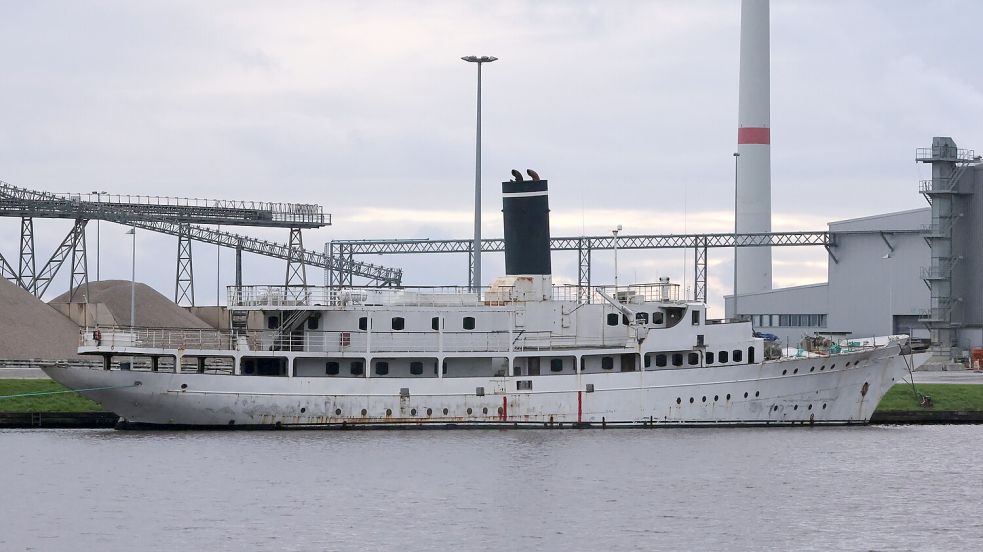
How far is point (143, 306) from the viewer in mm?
89250

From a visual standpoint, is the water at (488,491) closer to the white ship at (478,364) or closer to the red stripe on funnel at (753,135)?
the white ship at (478,364)

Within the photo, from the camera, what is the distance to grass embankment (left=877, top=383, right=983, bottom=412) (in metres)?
59.0

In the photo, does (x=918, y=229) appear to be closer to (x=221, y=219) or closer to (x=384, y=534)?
(x=221, y=219)

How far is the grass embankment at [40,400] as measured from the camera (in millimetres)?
54175

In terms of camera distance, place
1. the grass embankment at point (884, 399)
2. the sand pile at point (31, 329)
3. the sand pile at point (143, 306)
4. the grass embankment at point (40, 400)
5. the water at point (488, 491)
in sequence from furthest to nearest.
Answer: the sand pile at point (143, 306)
the sand pile at point (31, 329)
the grass embankment at point (884, 399)
the grass embankment at point (40, 400)
the water at point (488, 491)

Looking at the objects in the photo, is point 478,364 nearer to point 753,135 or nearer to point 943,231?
point 943,231

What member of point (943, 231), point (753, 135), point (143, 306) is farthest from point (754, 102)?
point (143, 306)

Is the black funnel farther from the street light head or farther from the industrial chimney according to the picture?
the industrial chimney

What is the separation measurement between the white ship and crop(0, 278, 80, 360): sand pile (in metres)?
19.2

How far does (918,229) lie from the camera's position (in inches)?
3939

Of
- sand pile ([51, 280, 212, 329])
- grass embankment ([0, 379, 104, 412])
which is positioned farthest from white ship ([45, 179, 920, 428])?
sand pile ([51, 280, 212, 329])

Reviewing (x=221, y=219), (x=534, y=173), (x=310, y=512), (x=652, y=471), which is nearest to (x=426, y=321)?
(x=534, y=173)

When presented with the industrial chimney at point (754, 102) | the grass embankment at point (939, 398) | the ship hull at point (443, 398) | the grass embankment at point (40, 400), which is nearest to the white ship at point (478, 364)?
the ship hull at point (443, 398)

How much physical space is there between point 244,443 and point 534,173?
15093mm
